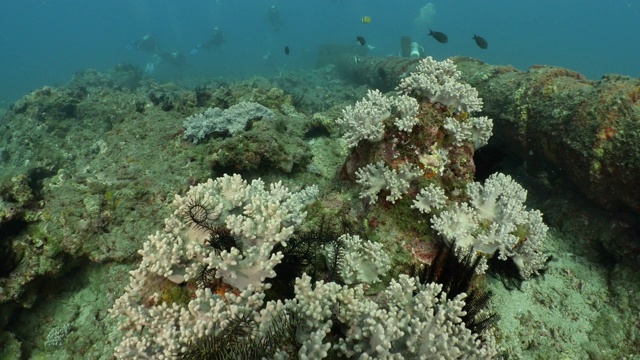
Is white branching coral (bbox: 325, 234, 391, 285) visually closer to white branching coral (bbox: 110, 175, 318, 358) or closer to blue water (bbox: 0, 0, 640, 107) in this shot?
white branching coral (bbox: 110, 175, 318, 358)

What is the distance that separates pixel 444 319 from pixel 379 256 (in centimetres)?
88

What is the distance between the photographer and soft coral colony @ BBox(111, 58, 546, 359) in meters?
2.53

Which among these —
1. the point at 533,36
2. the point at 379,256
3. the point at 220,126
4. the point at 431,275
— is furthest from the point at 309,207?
the point at 533,36

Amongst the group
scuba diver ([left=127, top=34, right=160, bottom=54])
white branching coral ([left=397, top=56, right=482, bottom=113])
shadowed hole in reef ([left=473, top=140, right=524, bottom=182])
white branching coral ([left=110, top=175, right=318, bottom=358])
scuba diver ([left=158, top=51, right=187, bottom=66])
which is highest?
white branching coral ([left=397, top=56, right=482, bottom=113])

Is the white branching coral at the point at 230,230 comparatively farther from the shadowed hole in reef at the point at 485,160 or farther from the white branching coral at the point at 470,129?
the shadowed hole in reef at the point at 485,160

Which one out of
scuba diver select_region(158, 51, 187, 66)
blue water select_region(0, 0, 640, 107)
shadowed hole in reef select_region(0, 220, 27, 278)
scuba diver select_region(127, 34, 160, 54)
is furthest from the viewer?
blue water select_region(0, 0, 640, 107)

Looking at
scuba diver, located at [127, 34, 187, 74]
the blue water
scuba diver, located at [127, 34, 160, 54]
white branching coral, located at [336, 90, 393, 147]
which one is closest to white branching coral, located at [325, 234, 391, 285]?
white branching coral, located at [336, 90, 393, 147]

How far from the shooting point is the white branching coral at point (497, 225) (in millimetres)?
3510

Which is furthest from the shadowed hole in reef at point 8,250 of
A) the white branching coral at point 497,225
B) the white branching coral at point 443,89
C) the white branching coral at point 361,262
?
the white branching coral at point 443,89

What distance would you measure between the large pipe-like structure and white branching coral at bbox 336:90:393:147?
2.51m

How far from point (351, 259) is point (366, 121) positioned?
162cm

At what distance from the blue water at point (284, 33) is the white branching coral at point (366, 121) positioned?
2676 centimetres

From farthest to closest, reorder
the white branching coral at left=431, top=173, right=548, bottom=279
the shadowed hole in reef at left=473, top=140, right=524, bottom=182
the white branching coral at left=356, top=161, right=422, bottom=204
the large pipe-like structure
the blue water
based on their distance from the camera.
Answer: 1. the blue water
2. the shadowed hole in reef at left=473, top=140, right=524, bottom=182
3. the large pipe-like structure
4. the white branching coral at left=356, top=161, right=422, bottom=204
5. the white branching coral at left=431, top=173, right=548, bottom=279

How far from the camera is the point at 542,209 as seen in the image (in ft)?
16.6
